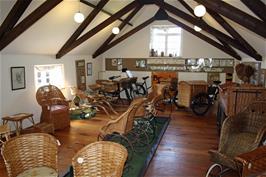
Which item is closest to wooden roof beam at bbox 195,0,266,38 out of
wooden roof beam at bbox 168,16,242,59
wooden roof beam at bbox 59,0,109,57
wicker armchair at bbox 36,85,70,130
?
wooden roof beam at bbox 59,0,109,57

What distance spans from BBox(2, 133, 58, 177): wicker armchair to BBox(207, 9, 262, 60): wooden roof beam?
4139 millimetres

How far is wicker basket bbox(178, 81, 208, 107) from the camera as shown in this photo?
701 centimetres

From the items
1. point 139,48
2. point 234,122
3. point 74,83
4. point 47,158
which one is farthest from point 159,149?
point 139,48

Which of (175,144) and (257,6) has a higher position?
(257,6)

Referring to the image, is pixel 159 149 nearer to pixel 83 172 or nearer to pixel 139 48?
pixel 83 172

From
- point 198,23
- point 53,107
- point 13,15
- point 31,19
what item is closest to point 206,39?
point 198,23

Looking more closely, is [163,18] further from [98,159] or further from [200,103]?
[98,159]

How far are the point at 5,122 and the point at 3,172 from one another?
5.28 feet

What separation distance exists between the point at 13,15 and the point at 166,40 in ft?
19.8

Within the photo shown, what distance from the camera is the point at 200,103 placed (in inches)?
285

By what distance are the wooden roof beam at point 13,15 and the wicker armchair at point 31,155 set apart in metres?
2.36

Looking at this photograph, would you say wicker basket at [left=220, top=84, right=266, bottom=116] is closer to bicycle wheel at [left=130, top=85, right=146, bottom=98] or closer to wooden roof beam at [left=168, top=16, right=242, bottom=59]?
wooden roof beam at [left=168, top=16, right=242, bottom=59]

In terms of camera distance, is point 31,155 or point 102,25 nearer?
point 31,155

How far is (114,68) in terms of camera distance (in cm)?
961
